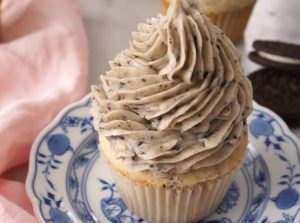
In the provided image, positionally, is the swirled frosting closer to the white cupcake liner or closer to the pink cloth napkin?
the white cupcake liner

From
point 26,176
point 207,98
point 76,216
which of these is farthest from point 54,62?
point 207,98

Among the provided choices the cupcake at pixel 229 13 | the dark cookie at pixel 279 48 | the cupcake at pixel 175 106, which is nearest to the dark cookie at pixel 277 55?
the dark cookie at pixel 279 48

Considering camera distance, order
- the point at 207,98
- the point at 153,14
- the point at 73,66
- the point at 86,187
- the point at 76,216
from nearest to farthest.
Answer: the point at 207,98
the point at 76,216
the point at 86,187
the point at 73,66
the point at 153,14

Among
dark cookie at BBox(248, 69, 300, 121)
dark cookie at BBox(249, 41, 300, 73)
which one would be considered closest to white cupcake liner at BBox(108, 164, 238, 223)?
dark cookie at BBox(248, 69, 300, 121)

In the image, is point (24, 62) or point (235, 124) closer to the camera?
point (235, 124)

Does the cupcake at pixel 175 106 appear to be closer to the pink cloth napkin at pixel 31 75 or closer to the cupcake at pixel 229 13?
the pink cloth napkin at pixel 31 75

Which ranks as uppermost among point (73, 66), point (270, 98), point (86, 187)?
point (73, 66)

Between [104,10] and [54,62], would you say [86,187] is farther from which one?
[104,10]
